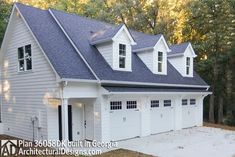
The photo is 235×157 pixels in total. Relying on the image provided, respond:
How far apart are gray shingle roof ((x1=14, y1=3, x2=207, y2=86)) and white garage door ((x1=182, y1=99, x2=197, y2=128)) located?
2.57m

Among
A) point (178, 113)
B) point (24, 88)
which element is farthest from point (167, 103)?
point (24, 88)

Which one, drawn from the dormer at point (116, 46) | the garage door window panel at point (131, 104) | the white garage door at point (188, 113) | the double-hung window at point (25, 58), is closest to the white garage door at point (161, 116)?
the garage door window panel at point (131, 104)

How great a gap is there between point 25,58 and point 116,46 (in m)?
4.76

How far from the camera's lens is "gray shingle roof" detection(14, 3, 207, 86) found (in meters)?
13.4

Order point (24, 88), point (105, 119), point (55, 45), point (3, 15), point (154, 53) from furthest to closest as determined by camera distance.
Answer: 1. point (3, 15)
2. point (154, 53)
3. point (24, 88)
4. point (55, 45)
5. point (105, 119)

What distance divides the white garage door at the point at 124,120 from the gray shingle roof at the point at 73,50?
55.9 inches

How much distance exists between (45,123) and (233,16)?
68.6 ft

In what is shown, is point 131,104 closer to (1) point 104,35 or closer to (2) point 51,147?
(1) point 104,35

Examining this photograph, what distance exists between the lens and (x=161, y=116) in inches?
708

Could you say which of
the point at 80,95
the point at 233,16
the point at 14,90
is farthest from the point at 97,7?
the point at 80,95

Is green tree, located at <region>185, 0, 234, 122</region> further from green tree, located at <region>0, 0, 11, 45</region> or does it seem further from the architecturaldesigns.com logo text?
green tree, located at <region>0, 0, 11, 45</region>

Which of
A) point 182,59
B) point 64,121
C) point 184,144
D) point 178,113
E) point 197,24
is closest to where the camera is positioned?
point 64,121

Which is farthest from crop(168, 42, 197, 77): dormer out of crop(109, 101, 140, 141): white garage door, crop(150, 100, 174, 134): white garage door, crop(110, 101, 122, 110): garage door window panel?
crop(110, 101, 122, 110): garage door window panel

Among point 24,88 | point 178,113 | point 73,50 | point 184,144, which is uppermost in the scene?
point 73,50
